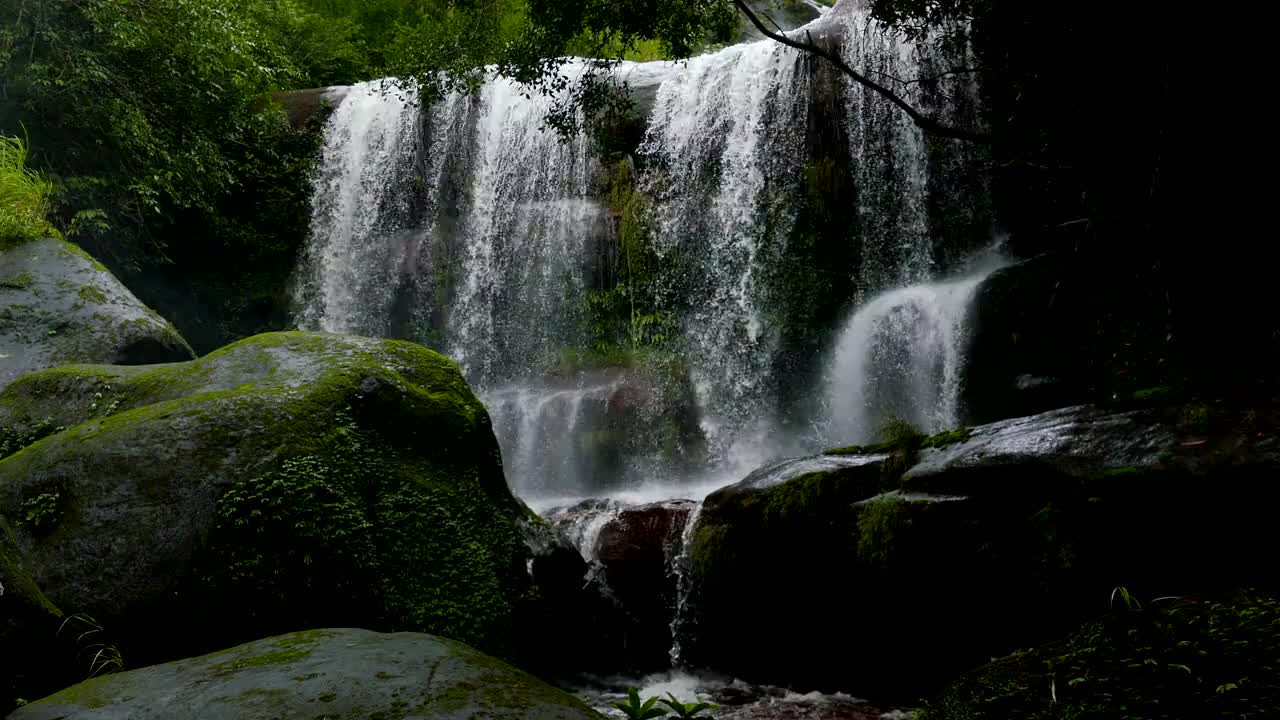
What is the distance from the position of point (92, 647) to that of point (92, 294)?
615 centimetres

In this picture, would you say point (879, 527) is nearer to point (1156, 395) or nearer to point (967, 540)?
point (967, 540)

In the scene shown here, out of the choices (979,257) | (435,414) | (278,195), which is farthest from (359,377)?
(278,195)

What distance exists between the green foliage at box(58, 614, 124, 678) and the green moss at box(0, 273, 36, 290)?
6.35 m

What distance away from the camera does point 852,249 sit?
13.0 metres

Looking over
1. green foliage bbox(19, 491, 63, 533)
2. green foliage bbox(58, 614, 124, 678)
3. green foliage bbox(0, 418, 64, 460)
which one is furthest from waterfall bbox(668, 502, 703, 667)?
green foliage bbox(0, 418, 64, 460)

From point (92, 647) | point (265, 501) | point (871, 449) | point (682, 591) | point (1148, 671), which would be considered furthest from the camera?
point (682, 591)

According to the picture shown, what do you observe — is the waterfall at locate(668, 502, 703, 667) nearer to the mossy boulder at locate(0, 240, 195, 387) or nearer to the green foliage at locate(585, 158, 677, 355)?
the mossy boulder at locate(0, 240, 195, 387)

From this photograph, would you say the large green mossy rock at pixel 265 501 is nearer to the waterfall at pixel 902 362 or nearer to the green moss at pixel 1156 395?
the green moss at pixel 1156 395

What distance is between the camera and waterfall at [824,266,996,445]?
1106 centimetres

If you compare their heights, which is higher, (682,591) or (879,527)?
(879,527)

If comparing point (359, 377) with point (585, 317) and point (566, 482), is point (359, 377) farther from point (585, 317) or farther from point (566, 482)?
point (585, 317)

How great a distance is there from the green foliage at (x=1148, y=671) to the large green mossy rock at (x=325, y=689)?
55.5 inches

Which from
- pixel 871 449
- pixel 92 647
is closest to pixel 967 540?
pixel 871 449

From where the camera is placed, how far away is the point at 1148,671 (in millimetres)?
2666
